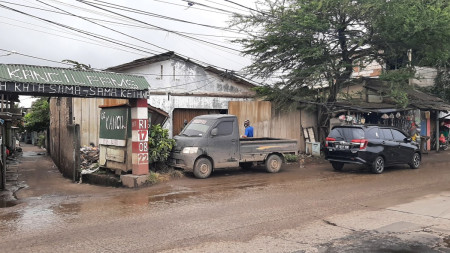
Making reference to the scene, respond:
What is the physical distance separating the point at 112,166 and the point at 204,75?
8.29 m

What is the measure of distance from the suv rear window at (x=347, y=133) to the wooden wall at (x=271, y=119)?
4.31 m

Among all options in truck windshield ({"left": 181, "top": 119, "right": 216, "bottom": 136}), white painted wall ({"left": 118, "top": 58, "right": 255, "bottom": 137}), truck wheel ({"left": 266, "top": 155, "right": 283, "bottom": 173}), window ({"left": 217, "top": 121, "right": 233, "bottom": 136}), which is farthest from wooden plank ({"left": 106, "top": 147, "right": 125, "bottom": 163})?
truck wheel ({"left": 266, "top": 155, "right": 283, "bottom": 173})

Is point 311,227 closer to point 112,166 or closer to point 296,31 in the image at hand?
point 112,166

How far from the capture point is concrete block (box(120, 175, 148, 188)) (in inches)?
454

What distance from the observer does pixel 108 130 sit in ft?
44.1

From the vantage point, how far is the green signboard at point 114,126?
490 inches

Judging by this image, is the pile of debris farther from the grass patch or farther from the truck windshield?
the truck windshield

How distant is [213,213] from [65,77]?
5588 mm

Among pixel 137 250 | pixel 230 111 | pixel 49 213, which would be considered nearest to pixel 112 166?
pixel 49 213

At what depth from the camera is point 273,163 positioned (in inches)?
566

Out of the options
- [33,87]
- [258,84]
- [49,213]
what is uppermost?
[258,84]

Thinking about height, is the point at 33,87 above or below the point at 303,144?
above

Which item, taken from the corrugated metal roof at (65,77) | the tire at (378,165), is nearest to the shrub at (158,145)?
the corrugated metal roof at (65,77)

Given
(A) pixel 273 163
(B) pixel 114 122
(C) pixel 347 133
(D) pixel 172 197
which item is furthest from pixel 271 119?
(D) pixel 172 197
